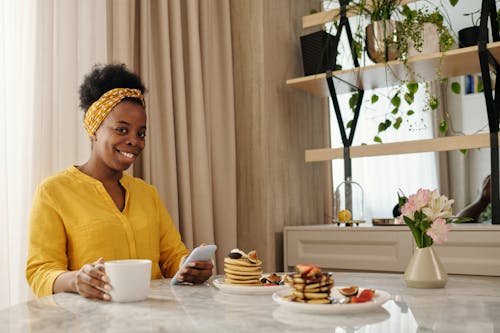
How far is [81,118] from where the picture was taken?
1977 millimetres

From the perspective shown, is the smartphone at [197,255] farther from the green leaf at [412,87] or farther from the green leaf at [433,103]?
the green leaf at [412,87]

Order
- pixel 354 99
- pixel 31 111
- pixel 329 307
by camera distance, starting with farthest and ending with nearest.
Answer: pixel 354 99 < pixel 31 111 < pixel 329 307

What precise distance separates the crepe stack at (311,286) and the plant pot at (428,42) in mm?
1573

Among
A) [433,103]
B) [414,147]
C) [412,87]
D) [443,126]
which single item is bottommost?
[414,147]

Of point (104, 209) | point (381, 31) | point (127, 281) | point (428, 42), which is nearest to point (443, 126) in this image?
point (428, 42)

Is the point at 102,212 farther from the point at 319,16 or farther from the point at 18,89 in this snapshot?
the point at 319,16

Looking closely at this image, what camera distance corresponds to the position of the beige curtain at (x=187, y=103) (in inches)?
86.2

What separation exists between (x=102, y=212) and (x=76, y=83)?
0.58 meters

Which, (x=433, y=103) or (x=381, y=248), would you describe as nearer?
(x=381, y=248)

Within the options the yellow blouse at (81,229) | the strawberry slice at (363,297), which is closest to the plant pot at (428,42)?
the yellow blouse at (81,229)

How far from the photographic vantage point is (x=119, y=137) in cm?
173

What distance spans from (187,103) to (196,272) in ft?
3.91

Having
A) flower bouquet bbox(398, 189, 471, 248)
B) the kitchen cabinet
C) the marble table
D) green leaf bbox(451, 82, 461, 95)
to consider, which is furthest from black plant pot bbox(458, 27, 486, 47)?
the marble table

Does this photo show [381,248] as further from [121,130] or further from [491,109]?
[121,130]
